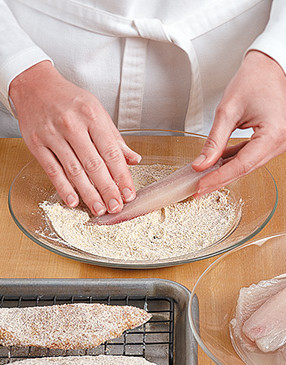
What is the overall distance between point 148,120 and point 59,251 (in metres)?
0.57

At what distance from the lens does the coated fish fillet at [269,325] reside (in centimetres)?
64

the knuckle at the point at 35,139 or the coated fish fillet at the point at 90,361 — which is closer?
the coated fish fillet at the point at 90,361

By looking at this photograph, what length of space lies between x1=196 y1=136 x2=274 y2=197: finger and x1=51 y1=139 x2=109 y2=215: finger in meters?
0.19

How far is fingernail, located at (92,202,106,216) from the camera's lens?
3.12ft

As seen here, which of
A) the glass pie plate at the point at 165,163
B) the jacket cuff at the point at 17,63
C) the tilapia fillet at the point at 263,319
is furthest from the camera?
the jacket cuff at the point at 17,63

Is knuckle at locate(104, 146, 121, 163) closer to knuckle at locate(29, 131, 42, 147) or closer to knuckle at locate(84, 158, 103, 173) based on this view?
knuckle at locate(84, 158, 103, 173)

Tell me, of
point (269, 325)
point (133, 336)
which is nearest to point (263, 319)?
point (269, 325)

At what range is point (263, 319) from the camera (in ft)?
2.19

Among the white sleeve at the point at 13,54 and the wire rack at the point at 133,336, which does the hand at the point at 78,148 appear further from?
the wire rack at the point at 133,336

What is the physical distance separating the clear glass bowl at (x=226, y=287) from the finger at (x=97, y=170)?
0.26 m

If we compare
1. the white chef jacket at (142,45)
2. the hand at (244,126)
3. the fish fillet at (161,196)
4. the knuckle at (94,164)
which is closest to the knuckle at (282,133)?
the hand at (244,126)

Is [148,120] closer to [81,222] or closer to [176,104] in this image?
[176,104]

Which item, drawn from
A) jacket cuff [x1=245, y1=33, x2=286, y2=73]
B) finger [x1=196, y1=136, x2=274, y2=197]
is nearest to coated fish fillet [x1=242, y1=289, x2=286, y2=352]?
finger [x1=196, y1=136, x2=274, y2=197]

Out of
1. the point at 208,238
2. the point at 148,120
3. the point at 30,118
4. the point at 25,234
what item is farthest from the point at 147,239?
the point at 148,120
